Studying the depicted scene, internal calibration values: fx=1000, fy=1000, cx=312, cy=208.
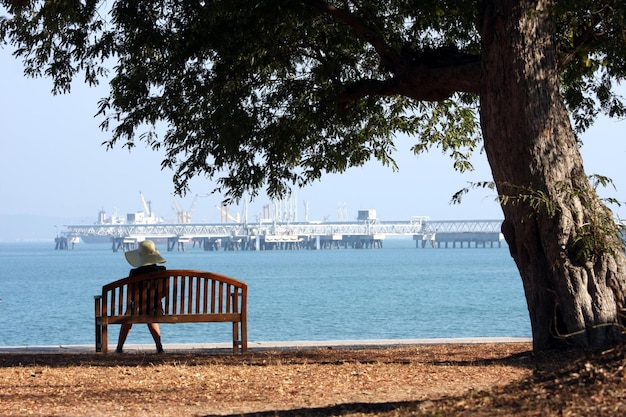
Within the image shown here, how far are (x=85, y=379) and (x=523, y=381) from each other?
132 inches

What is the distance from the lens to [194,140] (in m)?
10.7

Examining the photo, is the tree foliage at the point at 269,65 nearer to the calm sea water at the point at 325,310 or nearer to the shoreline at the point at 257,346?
the shoreline at the point at 257,346

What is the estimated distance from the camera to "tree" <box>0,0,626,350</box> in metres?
7.90

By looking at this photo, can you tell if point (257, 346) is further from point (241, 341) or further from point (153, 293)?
point (153, 293)

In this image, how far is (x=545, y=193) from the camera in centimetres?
790

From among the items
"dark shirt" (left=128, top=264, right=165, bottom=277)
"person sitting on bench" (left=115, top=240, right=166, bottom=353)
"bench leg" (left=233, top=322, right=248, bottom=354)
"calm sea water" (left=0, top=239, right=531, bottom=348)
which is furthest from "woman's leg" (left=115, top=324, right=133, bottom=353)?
"calm sea water" (left=0, top=239, right=531, bottom=348)

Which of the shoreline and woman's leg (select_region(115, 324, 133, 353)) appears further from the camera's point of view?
the shoreline

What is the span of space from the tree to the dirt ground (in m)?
0.90

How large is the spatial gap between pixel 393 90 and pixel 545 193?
2229mm

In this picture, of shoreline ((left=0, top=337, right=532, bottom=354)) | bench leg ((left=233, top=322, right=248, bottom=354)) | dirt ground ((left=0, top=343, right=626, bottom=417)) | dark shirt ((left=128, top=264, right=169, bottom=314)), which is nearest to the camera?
dirt ground ((left=0, top=343, right=626, bottom=417))

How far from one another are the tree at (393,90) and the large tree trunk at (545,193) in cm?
1

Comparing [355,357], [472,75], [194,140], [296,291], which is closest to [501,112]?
[472,75]

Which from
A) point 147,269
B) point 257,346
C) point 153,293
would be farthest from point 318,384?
point 257,346

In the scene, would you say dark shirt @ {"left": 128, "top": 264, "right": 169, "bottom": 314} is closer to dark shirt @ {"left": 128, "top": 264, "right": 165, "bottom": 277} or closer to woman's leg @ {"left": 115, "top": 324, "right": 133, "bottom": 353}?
woman's leg @ {"left": 115, "top": 324, "right": 133, "bottom": 353}
